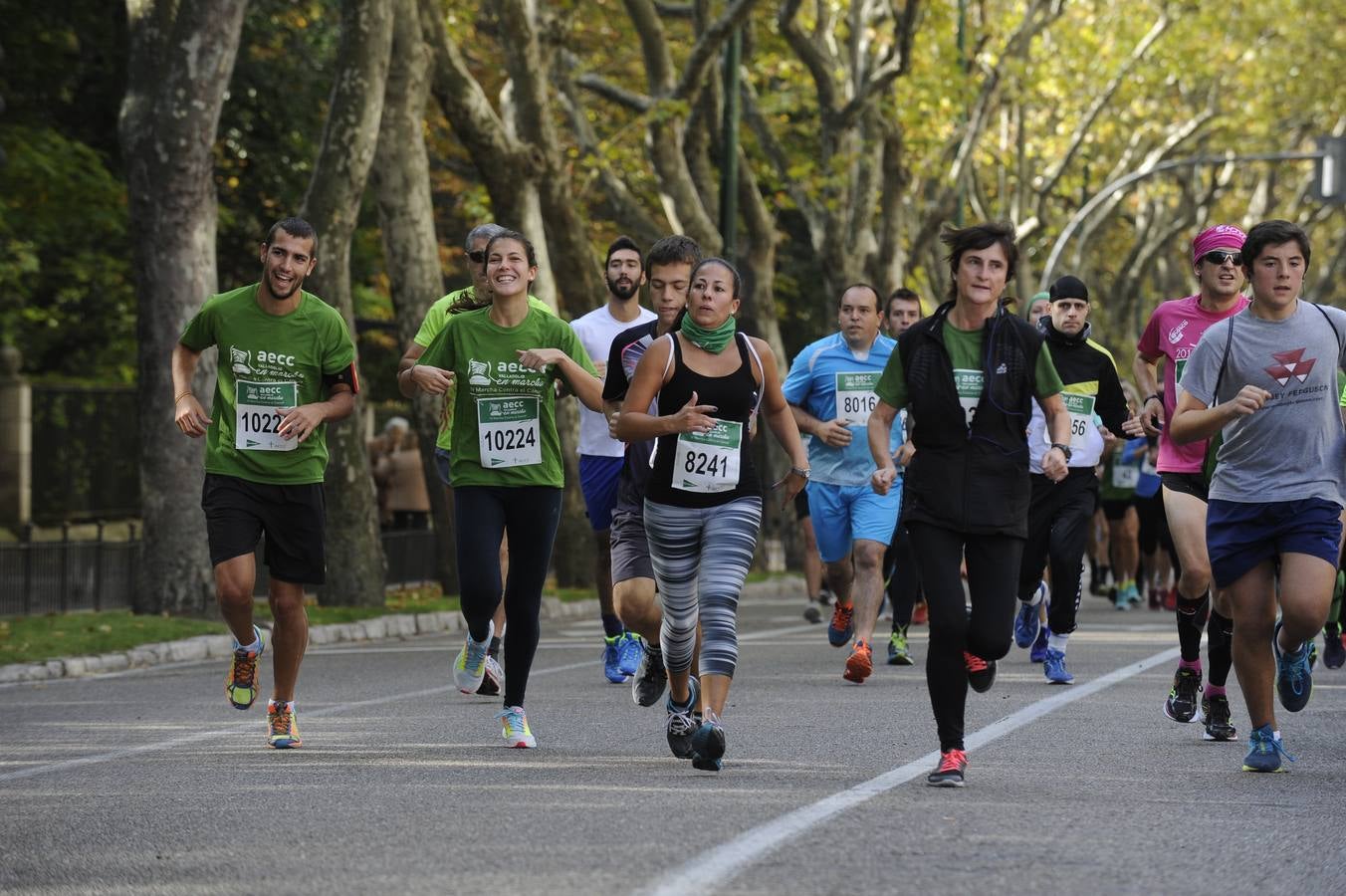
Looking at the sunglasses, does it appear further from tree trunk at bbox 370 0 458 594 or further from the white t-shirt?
tree trunk at bbox 370 0 458 594

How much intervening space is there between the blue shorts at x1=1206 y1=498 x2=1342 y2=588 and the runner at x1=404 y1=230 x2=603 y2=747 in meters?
2.44

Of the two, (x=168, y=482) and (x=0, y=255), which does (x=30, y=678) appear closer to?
(x=168, y=482)

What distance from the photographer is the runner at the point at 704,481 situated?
8.60m

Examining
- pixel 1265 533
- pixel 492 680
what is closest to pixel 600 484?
pixel 492 680

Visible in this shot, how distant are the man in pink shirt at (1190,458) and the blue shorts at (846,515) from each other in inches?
114

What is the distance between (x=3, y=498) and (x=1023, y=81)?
16.8 m

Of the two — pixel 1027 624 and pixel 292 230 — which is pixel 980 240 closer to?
pixel 292 230

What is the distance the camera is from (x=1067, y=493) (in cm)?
1362

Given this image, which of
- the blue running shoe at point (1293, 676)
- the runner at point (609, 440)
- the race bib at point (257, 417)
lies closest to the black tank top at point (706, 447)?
the race bib at point (257, 417)

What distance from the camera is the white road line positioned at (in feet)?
20.3

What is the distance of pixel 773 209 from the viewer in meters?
46.4

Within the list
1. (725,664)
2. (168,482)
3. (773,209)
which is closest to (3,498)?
(168,482)

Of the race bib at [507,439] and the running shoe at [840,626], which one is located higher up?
the race bib at [507,439]

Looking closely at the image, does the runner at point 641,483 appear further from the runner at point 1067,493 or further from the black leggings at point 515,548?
the runner at point 1067,493
